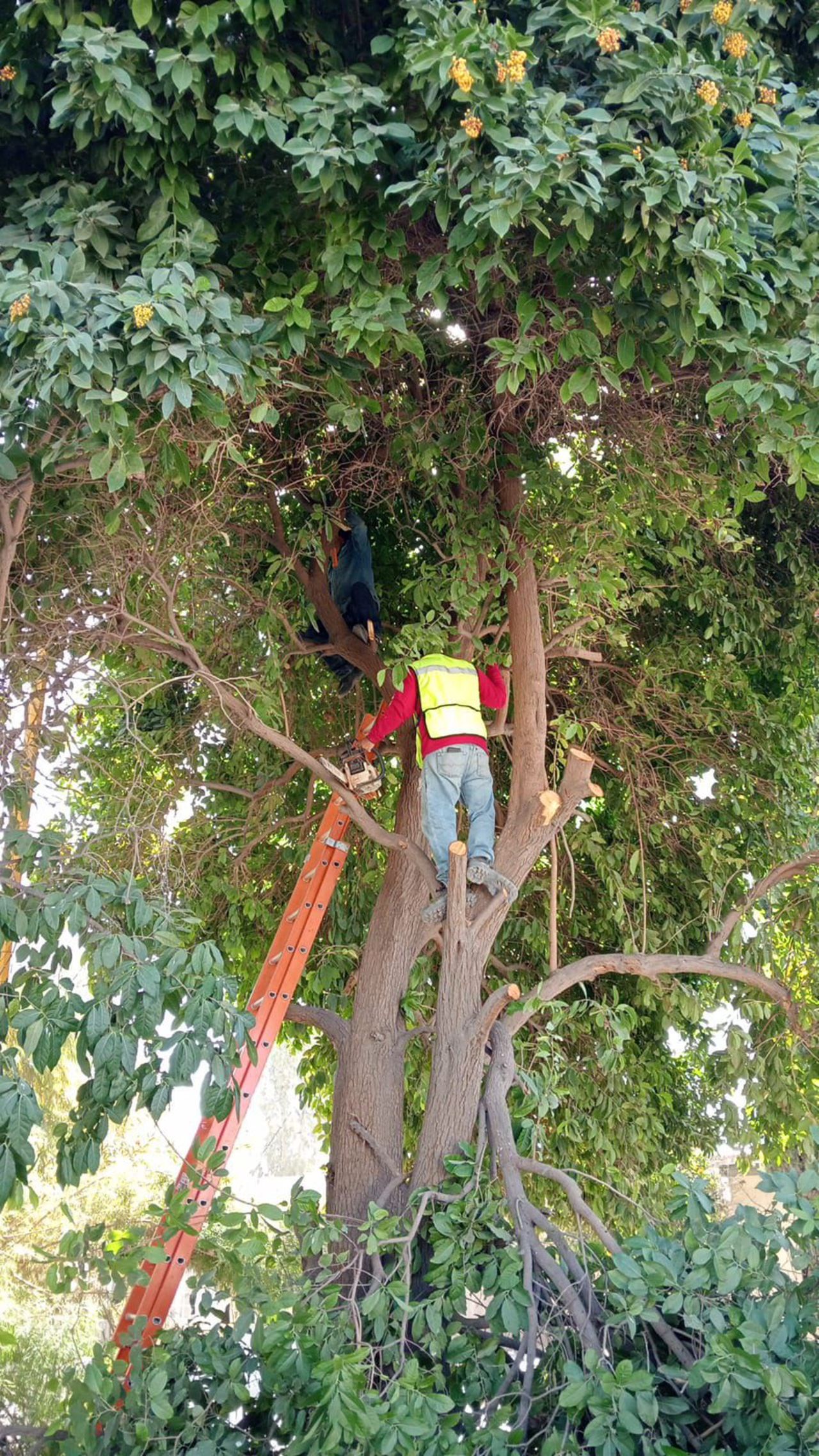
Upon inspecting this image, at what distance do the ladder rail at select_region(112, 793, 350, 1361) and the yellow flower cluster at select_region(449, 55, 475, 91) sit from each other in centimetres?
264

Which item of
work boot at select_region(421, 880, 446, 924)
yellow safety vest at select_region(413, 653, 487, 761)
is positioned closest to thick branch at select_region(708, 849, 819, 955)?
work boot at select_region(421, 880, 446, 924)

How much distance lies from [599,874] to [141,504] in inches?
141

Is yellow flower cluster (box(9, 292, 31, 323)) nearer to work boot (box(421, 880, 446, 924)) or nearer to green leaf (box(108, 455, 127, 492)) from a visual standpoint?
green leaf (box(108, 455, 127, 492))

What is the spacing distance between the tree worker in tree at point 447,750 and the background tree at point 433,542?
0.46 feet

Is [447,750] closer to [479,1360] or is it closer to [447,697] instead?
[447,697]

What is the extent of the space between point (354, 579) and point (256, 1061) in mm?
2579

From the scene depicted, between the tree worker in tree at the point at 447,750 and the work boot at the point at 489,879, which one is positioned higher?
the tree worker in tree at the point at 447,750

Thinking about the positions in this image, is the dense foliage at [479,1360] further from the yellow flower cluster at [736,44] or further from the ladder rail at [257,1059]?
the yellow flower cluster at [736,44]

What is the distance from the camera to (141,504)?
4629 millimetres

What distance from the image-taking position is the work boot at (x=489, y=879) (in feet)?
16.0

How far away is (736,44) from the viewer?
3.57m

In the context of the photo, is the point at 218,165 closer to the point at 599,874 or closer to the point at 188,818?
the point at 188,818

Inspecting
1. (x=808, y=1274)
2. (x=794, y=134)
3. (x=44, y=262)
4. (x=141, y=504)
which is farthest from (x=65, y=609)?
(x=808, y=1274)

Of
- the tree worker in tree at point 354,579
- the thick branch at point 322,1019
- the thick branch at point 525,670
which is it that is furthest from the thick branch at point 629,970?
the tree worker in tree at point 354,579
